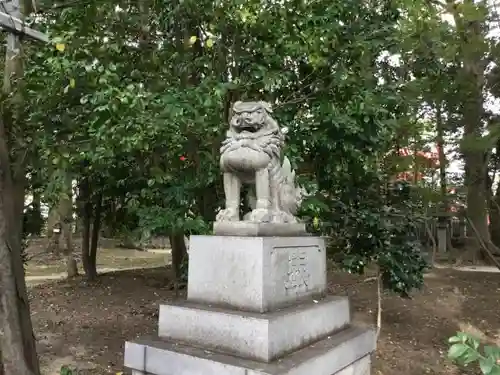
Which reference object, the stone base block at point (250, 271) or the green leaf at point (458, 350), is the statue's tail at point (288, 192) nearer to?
the stone base block at point (250, 271)

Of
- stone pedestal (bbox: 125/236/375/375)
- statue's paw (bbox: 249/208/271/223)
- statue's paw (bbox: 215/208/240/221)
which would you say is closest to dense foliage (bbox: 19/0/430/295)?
statue's paw (bbox: 215/208/240/221)

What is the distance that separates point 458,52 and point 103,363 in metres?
6.25

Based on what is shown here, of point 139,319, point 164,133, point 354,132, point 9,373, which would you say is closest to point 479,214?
point 354,132

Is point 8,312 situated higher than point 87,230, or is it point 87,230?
point 87,230

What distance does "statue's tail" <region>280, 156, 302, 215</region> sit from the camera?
3.75m

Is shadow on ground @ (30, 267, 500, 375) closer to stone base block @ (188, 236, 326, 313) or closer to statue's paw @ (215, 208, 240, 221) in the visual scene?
stone base block @ (188, 236, 326, 313)

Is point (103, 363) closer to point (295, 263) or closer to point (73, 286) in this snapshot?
point (295, 263)

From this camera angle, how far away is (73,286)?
9773 mm

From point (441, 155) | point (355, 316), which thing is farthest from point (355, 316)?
point (441, 155)

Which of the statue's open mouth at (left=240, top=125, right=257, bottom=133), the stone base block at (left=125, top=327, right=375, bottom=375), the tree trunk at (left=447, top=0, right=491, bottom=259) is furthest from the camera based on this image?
the tree trunk at (left=447, top=0, right=491, bottom=259)

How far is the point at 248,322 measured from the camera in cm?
303

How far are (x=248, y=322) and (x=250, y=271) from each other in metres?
0.36

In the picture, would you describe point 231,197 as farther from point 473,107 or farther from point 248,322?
point 473,107

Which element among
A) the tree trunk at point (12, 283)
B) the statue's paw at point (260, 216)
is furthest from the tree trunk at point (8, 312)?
the statue's paw at point (260, 216)
